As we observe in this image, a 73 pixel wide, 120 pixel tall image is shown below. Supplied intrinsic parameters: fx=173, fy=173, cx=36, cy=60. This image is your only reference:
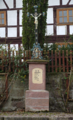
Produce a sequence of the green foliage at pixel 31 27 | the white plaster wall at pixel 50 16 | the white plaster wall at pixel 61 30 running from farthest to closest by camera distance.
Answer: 1. the white plaster wall at pixel 50 16
2. the white plaster wall at pixel 61 30
3. the green foliage at pixel 31 27

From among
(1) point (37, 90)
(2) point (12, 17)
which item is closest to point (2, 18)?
(2) point (12, 17)

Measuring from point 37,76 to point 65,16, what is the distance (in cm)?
645

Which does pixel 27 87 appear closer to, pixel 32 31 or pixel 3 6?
pixel 32 31

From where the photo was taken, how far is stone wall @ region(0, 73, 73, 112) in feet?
19.8

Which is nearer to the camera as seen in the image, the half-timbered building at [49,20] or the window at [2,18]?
the half-timbered building at [49,20]

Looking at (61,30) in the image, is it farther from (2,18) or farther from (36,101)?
(36,101)

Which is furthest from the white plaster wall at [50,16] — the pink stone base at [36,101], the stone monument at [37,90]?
the pink stone base at [36,101]

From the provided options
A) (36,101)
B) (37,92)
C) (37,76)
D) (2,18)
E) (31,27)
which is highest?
(2,18)

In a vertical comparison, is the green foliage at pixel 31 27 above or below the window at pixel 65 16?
below

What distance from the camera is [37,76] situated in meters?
5.61

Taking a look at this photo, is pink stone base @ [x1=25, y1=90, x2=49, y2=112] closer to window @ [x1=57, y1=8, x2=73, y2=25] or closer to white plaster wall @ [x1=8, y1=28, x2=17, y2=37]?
white plaster wall @ [x1=8, y1=28, x2=17, y2=37]

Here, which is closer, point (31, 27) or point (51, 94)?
point (51, 94)

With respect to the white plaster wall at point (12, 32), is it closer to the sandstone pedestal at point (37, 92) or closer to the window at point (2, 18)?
the window at point (2, 18)

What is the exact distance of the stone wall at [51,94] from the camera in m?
6.04
